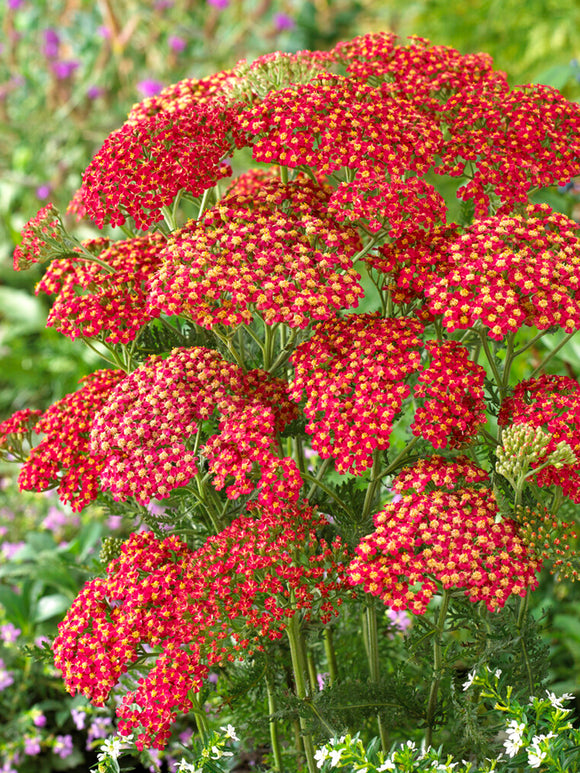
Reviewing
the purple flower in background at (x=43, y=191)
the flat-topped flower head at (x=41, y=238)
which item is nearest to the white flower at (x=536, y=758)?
the flat-topped flower head at (x=41, y=238)

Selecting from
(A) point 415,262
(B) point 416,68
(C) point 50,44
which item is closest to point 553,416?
(A) point 415,262

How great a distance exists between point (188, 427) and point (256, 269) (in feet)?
0.92

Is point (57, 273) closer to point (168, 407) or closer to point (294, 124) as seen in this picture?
point (168, 407)

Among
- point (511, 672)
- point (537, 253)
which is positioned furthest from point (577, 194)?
point (511, 672)

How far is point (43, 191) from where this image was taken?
4996 millimetres

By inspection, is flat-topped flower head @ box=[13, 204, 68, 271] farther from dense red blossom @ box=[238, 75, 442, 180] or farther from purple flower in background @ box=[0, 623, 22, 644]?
purple flower in background @ box=[0, 623, 22, 644]

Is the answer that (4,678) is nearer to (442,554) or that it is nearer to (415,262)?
(442,554)

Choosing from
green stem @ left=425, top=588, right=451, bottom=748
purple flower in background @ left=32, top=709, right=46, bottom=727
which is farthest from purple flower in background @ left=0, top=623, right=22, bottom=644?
green stem @ left=425, top=588, right=451, bottom=748

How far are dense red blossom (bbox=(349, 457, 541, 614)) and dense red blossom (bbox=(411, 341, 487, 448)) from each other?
8 cm

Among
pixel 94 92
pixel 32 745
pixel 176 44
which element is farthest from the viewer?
pixel 176 44

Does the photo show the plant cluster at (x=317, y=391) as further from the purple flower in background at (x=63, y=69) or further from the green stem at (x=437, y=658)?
the purple flower in background at (x=63, y=69)

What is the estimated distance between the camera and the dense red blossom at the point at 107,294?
1.46m

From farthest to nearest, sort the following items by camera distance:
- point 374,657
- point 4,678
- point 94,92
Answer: point 94,92
point 4,678
point 374,657

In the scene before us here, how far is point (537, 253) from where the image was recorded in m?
1.33
